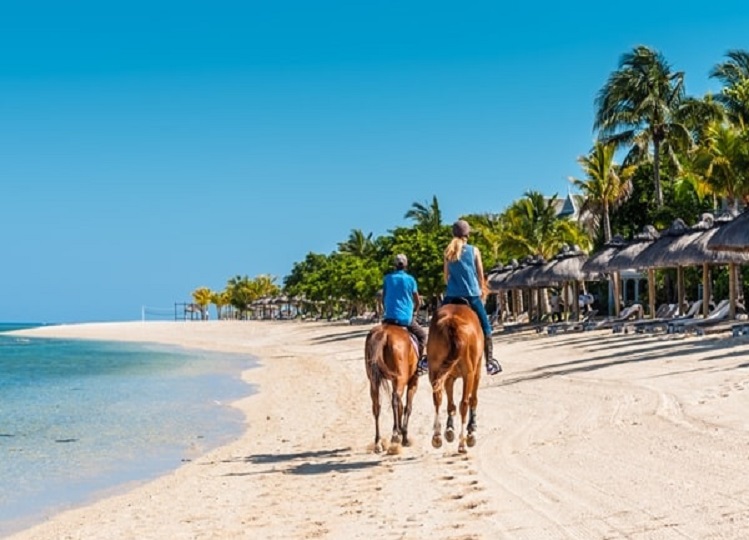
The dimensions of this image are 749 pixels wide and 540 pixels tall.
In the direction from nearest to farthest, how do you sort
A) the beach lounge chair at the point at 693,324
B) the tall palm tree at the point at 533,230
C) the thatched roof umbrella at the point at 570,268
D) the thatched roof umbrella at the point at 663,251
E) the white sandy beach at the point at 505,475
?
the white sandy beach at the point at 505,475
the beach lounge chair at the point at 693,324
the thatched roof umbrella at the point at 663,251
the thatched roof umbrella at the point at 570,268
the tall palm tree at the point at 533,230

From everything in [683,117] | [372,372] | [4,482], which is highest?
[683,117]

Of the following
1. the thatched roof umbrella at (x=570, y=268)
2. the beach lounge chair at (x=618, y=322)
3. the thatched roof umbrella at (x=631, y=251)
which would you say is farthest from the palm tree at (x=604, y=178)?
the thatched roof umbrella at (x=631, y=251)

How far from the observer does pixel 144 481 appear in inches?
428

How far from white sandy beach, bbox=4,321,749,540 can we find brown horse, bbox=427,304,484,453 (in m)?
0.62

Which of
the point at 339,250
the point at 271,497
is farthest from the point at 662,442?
the point at 339,250

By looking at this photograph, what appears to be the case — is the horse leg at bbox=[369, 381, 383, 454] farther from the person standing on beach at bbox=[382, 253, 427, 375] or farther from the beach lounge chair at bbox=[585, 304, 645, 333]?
the beach lounge chair at bbox=[585, 304, 645, 333]

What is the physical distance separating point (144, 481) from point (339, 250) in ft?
265

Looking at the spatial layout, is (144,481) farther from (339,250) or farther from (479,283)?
(339,250)

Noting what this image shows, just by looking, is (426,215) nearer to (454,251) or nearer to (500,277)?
(500,277)

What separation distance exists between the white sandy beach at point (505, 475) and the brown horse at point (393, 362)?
52 cm

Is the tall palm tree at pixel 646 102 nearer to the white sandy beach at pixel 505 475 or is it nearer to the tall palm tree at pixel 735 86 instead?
the tall palm tree at pixel 735 86

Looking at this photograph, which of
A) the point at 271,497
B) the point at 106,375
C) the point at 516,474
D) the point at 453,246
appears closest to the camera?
the point at 516,474

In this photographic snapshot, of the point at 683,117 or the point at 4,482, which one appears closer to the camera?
the point at 4,482

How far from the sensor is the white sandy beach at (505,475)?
5922 millimetres
